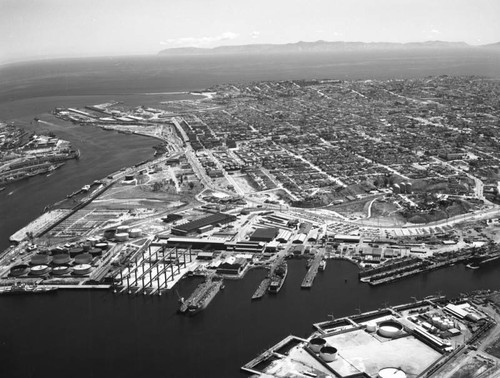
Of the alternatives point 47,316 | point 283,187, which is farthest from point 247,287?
point 283,187

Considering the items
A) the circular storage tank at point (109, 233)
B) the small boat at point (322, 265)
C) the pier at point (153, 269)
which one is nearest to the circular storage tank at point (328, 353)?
the small boat at point (322, 265)

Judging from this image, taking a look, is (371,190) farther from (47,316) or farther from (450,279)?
(47,316)

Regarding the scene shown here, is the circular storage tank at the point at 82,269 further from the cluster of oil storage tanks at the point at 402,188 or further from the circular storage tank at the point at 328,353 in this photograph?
the cluster of oil storage tanks at the point at 402,188

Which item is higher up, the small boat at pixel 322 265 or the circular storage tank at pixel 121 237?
the circular storage tank at pixel 121 237

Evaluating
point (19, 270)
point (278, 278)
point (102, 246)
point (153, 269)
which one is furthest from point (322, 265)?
point (19, 270)

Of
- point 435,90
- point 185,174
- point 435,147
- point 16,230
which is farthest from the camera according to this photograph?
point 435,90

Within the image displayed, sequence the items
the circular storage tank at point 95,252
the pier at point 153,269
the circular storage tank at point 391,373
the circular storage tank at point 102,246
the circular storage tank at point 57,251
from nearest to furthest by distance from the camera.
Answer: the circular storage tank at point 391,373, the pier at point 153,269, the circular storage tank at point 95,252, the circular storage tank at point 57,251, the circular storage tank at point 102,246

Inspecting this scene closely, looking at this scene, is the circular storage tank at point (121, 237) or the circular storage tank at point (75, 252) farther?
the circular storage tank at point (121, 237)
